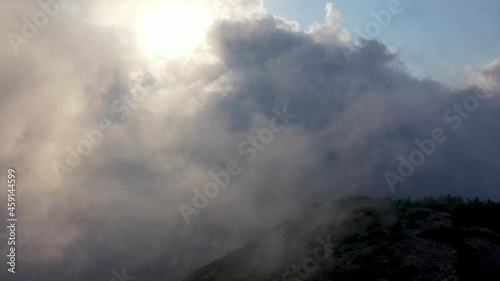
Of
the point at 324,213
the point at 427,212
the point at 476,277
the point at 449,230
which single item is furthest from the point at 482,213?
the point at 324,213

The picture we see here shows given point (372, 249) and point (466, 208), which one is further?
point (466, 208)

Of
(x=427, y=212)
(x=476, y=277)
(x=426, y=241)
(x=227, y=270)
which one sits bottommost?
(x=476, y=277)

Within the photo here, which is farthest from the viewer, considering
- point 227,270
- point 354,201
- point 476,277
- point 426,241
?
point 354,201

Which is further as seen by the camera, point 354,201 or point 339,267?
point 354,201

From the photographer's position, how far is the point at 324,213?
392ft

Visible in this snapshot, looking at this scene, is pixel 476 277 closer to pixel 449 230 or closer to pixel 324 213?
pixel 449 230

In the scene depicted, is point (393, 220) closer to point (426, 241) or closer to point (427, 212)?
point (427, 212)

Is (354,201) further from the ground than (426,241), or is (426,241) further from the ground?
(354,201)

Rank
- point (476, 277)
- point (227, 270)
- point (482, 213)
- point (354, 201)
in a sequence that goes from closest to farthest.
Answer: point (476, 277) < point (482, 213) < point (227, 270) < point (354, 201)

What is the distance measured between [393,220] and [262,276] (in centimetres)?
2980

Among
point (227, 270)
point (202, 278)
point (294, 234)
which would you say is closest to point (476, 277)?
point (294, 234)

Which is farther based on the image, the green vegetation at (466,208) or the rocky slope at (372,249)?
the green vegetation at (466,208)

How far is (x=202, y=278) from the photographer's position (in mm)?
114438

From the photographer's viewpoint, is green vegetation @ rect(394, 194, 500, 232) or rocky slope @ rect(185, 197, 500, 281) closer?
rocky slope @ rect(185, 197, 500, 281)
